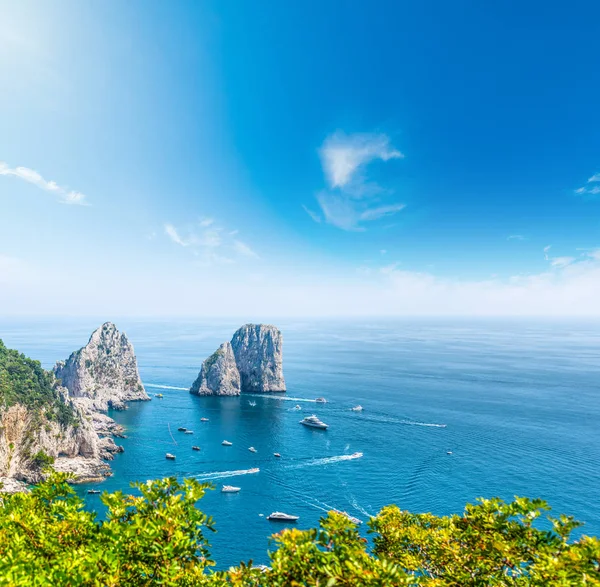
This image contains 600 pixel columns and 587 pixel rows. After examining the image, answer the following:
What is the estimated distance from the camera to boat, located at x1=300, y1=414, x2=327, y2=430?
313ft

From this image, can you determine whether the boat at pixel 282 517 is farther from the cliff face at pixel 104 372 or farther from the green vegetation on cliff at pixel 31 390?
the cliff face at pixel 104 372

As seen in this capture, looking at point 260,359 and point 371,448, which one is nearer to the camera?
point 371,448

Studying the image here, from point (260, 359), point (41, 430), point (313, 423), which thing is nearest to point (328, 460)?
point (313, 423)

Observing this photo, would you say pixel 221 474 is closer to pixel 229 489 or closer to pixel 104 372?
pixel 229 489

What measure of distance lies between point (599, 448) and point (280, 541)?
330 ft

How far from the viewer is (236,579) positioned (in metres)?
11.2

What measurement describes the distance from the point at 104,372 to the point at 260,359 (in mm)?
57276

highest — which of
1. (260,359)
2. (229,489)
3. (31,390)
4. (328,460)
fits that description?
(31,390)

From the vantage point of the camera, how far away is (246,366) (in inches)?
5738

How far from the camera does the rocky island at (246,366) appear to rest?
439 ft

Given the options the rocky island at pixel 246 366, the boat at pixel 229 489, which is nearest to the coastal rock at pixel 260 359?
the rocky island at pixel 246 366

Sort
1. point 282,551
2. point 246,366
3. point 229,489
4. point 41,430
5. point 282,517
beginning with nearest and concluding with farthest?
point 282,551 < point 282,517 < point 229,489 < point 41,430 < point 246,366

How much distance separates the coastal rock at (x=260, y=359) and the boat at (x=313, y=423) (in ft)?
135

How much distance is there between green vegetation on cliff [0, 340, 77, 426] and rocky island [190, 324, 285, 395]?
188 feet
